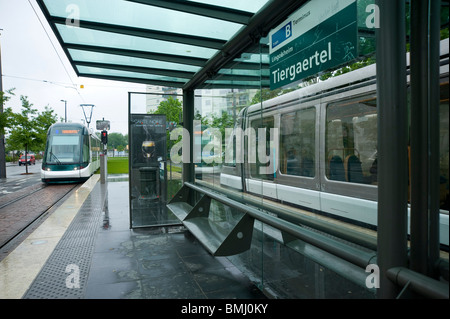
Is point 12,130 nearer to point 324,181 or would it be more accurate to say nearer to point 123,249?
point 123,249

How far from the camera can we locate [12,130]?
23.0m

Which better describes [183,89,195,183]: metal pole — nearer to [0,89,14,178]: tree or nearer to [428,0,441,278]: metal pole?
[428,0,441,278]: metal pole

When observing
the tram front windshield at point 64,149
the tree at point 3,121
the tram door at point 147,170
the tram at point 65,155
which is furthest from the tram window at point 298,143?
the tree at point 3,121

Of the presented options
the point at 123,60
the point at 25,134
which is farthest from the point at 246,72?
the point at 25,134

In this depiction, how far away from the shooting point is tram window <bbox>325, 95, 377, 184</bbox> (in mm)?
2322

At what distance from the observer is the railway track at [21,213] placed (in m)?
6.21

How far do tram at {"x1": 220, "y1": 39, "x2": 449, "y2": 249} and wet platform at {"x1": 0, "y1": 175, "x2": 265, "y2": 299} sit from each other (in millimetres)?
1203

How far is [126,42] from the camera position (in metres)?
4.70

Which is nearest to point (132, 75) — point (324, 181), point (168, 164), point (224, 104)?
point (168, 164)

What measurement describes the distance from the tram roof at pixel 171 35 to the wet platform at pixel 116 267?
2361 millimetres

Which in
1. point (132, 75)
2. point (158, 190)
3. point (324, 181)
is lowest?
point (158, 190)

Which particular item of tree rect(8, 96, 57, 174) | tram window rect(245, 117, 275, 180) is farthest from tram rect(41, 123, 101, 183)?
tram window rect(245, 117, 275, 180)

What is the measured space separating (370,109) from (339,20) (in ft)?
2.21

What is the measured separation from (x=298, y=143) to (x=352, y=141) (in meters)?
0.90
